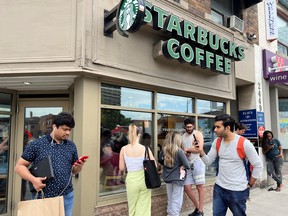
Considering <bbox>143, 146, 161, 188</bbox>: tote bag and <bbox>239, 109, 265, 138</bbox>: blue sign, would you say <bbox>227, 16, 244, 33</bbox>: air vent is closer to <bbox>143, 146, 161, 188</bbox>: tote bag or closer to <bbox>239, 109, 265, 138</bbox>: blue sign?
<bbox>239, 109, 265, 138</bbox>: blue sign

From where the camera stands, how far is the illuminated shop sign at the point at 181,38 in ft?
14.6

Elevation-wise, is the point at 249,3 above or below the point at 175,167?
above

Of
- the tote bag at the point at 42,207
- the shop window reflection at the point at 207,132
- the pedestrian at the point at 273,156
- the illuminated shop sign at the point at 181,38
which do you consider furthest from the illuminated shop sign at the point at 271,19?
the tote bag at the point at 42,207

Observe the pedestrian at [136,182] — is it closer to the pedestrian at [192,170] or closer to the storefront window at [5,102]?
the pedestrian at [192,170]

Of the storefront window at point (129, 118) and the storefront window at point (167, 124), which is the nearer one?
the storefront window at point (129, 118)

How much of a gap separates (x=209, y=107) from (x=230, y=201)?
4.10m

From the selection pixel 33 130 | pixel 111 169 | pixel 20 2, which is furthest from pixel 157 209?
pixel 20 2

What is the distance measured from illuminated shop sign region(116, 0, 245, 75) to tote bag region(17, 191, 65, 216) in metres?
2.82

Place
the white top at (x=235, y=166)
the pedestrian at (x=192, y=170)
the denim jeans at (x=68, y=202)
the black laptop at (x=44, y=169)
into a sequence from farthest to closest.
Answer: the pedestrian at (x=192, y=170) → the white top at (x=235, y=166) → the denim jeans at (x=68, y=202) → the black laptop at (x=44, y=169)

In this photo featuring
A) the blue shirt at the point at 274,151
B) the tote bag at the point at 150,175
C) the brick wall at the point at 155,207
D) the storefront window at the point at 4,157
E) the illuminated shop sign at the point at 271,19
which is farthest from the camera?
the illuminated shop sign at the point at 271,19

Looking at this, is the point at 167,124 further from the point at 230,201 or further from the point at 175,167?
the point at 230,201

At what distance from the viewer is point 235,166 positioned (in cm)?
361

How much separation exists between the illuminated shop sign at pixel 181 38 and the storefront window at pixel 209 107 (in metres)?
0.96

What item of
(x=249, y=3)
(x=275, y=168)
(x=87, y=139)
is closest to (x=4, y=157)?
(x=87, y=139)
